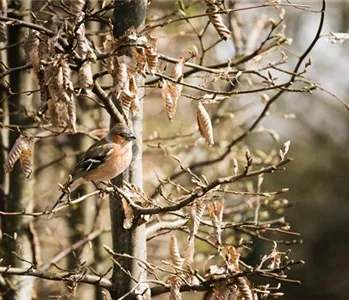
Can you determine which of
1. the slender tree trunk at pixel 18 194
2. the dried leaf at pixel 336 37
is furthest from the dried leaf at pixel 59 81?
the slender tree trunk at pixel 18 194

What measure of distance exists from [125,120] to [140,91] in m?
0.27

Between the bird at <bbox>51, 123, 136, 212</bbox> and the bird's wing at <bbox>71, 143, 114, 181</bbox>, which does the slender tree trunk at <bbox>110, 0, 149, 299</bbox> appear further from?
the bird's wing at <bbox>71, 143, 114, 181</bbox>

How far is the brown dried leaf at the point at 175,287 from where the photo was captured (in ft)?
11.1

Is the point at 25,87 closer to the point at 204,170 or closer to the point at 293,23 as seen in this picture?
the point at 204,170

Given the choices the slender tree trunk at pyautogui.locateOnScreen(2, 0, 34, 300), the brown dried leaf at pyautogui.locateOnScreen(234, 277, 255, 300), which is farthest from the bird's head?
the slender tree trunk at pyautogui.locateOnScreen(2, 0, 34, 300)

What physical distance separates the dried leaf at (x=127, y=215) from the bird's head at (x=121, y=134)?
0.43 meters

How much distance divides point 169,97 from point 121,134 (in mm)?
700

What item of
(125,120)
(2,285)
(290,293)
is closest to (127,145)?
(125,120)

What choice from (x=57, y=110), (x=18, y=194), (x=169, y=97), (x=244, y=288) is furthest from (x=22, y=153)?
(x=18, y=194)

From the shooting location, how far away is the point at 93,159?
4477 mm

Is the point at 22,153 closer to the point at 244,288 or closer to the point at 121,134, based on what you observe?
the point at 121,134

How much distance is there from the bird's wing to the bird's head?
0.20m

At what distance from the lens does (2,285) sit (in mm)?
4965

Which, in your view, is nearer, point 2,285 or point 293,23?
point 2,285
